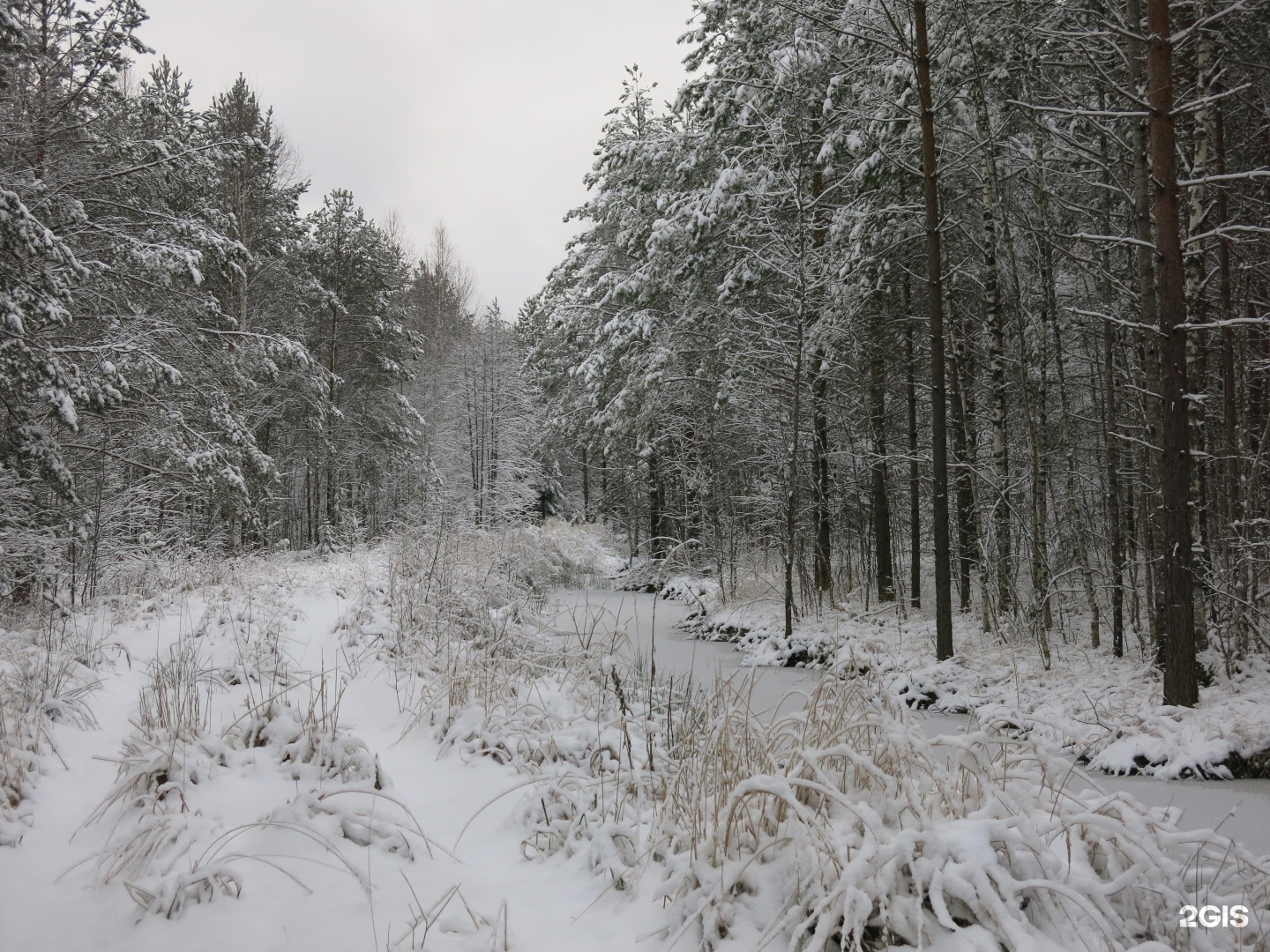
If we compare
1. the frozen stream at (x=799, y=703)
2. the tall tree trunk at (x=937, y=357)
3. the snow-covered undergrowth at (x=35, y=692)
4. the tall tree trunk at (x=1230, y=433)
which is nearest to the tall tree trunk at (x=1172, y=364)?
the tall tree trunk at (x=1230, y=433)

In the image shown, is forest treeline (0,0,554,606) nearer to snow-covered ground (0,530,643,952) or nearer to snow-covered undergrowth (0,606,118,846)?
snow-covered undergrowth (0,606,118,846)

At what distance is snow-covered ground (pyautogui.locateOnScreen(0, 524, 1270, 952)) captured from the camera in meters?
2.05

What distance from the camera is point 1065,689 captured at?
6.35m

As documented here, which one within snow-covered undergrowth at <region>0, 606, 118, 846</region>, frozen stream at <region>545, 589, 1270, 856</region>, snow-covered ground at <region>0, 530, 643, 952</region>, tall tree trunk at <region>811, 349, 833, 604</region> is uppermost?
tall tree trunk at <region>811, 349, 833, 604</region>

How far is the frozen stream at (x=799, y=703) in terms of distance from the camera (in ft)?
12.7

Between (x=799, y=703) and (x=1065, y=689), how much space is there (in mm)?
2469

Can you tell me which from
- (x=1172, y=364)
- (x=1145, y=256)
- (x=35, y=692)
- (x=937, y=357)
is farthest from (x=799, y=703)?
(x=35, y=692)

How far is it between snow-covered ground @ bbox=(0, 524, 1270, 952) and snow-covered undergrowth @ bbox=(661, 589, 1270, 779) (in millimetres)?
474

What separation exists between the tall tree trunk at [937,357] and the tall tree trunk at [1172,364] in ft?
7.08

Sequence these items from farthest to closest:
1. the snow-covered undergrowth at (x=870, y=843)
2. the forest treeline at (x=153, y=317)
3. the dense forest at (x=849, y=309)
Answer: the forest treeline at (x=153, y=317) < the dense forest at (x=849, y=309) < the snow-covered undergrowth at (x=870, y=843)

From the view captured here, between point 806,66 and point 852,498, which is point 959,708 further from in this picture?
point 806,66

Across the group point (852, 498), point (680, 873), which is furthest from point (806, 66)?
point (680, 873)

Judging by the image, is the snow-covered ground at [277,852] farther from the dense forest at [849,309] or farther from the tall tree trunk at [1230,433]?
the tall tree trunk at [1230,433]

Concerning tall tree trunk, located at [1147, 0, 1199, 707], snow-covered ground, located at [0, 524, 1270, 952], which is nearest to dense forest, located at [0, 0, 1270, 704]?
tall tree trunk, located at [1147, 0, 1199, 707]
